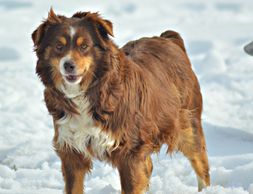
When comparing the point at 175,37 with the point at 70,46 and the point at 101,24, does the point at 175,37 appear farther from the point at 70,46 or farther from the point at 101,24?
the point at 70,46

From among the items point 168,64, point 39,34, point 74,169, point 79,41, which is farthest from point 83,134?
point 168,64

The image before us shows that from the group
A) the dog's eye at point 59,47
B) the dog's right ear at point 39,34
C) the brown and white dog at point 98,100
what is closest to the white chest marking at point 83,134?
the brown and white dog at point 98,100

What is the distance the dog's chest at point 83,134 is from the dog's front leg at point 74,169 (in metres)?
0.18

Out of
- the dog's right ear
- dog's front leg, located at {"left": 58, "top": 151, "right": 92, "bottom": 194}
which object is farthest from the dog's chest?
the dog's right ear

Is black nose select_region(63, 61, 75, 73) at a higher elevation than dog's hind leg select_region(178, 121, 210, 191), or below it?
higher

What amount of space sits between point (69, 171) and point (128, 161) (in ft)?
1.90

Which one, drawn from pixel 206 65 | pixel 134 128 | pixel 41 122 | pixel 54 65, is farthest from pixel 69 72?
pixel 206 65

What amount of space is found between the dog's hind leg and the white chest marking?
1507mm

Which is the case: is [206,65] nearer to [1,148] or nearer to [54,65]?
[1,148]

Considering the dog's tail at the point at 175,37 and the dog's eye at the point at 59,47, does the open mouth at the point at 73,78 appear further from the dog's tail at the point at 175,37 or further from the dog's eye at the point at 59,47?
the dog's tail at the point at 175,37

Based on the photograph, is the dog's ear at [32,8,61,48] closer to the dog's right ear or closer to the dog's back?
the dog's right ear

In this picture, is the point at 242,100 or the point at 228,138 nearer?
the point at 228,138

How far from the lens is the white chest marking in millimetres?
6246

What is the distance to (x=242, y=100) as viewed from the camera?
1337 cm
